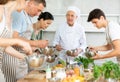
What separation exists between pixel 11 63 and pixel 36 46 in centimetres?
29

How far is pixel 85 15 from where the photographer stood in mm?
4445

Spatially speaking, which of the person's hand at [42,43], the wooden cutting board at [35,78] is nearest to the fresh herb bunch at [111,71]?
the wooden cutting board at [35,78]

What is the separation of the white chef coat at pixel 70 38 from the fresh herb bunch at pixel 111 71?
1781 millimetres

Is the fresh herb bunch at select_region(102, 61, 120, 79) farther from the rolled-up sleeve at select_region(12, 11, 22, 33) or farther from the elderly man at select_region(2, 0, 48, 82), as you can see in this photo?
the rolled-up sleeve at select_region(12, 11, 22, 33)

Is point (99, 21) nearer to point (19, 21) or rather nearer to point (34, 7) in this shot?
point (34, 7)

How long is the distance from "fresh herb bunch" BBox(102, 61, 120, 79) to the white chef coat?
70.1 inches

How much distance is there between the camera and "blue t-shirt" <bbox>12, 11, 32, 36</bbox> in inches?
110

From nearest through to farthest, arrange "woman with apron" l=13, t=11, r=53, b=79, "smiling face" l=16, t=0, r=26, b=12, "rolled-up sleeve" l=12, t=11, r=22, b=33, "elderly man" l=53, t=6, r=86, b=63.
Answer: "smiling face" l=16, t=0, r=26, b=12 < "woman with apron" l=13, t=11, r=53, b=79 < "rolled-up sleeve" l=12, t=11, r=22, b=33 < "elderly man" l=53, t=6, r=86, b=63

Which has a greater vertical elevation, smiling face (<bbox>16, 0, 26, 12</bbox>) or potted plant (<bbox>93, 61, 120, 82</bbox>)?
smiling face (<bbox>16, 0, 26, 12</bbox>)

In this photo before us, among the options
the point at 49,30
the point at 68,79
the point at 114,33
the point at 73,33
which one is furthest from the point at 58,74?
the point at 49,30

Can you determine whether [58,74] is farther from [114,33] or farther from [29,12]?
[29,12]

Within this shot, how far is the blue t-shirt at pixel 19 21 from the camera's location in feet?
9.21

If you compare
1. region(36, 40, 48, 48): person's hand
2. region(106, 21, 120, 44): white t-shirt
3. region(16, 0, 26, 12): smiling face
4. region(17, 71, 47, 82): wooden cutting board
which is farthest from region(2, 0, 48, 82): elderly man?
region(106, 21, 120, 44): white t-shirt

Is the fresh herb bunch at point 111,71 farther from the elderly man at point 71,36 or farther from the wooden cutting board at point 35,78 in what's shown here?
the elderly man at point 71,36
